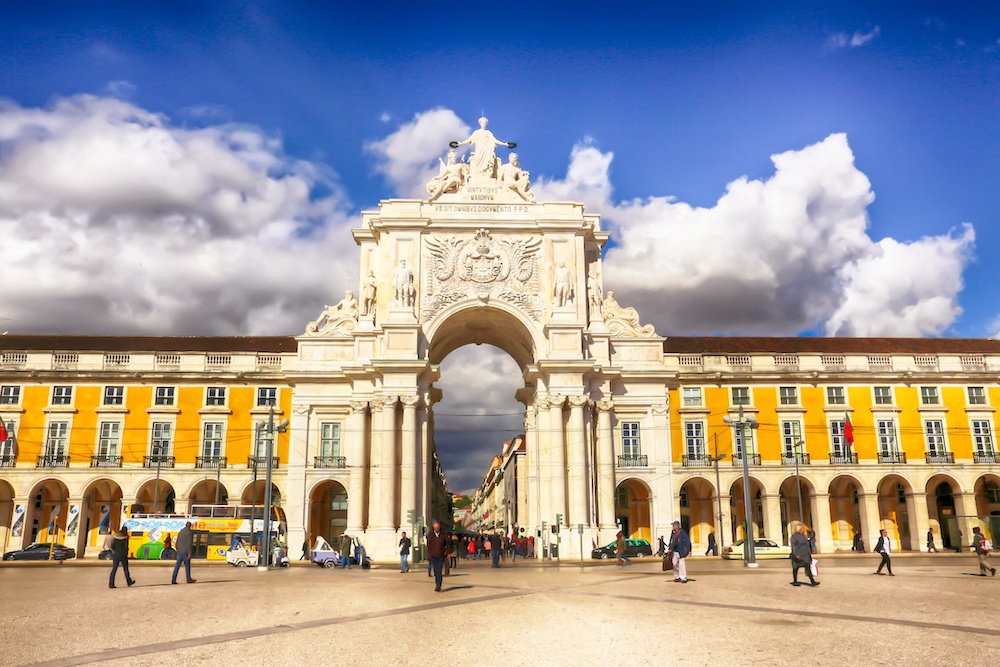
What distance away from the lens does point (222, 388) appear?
5528cm

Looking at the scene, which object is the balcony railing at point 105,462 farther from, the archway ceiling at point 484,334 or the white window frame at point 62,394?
the archway ceiling at point 484,334

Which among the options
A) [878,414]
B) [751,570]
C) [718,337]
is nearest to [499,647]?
[751,570]

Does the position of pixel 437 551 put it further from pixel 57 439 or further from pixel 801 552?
pixel 57 439

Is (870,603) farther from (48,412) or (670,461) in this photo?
(48,412)

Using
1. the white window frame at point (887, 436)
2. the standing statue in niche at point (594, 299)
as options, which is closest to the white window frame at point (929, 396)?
the white window frame at point (887, 436)

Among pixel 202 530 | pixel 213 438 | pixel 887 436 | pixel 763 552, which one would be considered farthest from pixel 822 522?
pixel 213 438

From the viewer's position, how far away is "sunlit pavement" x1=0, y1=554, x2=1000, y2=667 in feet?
38.2

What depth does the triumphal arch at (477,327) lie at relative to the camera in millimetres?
49312

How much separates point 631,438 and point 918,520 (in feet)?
63.8

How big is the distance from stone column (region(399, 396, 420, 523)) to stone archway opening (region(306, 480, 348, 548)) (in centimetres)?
748

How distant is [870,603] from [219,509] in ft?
125

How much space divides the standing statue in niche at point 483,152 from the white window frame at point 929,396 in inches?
1282

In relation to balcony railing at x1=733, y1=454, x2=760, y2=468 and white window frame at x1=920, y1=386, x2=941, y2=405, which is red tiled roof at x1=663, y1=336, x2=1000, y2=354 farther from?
balcony railing at x1=733, y1=454, x2=760, y2=468

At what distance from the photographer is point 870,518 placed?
5397cm
